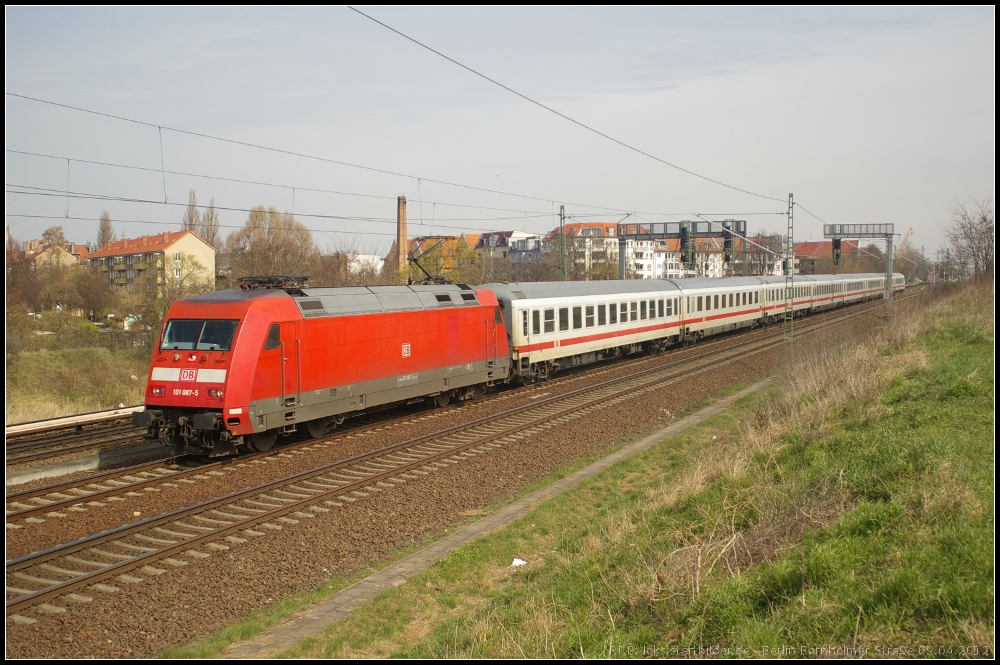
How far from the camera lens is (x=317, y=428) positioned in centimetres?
1633

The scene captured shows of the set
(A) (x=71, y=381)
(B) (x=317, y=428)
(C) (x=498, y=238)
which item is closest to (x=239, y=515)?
(B) (x=317, y=428)

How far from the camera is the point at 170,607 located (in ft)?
→ 26.3

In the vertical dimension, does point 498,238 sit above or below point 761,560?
above

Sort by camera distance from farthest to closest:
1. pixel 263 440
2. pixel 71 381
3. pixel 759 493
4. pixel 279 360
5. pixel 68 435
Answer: pixel 71 381 < pixel 68 435 < pixel 263 440 < pixel 279 360 < pixel 759 493

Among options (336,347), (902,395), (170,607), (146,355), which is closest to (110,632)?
(170,607)

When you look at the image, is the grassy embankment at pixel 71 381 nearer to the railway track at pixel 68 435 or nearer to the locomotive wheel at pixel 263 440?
the railway track at pixel 68 435

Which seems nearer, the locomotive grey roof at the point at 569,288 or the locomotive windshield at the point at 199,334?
the locomotive windshield at the point at 199,334

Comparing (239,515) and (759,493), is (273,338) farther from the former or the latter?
(759,493)

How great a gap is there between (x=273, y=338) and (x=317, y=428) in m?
2.92

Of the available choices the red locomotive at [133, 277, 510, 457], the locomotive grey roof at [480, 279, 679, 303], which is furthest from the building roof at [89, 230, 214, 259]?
the red locomotive at [133, 277, 510, 457]

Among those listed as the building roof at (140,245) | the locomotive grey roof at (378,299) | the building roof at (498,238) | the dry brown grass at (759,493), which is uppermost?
the building roof at (498,238)

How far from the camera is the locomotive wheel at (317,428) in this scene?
16.2 m

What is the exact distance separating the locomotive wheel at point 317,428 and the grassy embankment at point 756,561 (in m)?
6.62

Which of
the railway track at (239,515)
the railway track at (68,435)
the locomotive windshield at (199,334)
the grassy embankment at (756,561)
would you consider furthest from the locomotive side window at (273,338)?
the grassy embankment at (756,561)
